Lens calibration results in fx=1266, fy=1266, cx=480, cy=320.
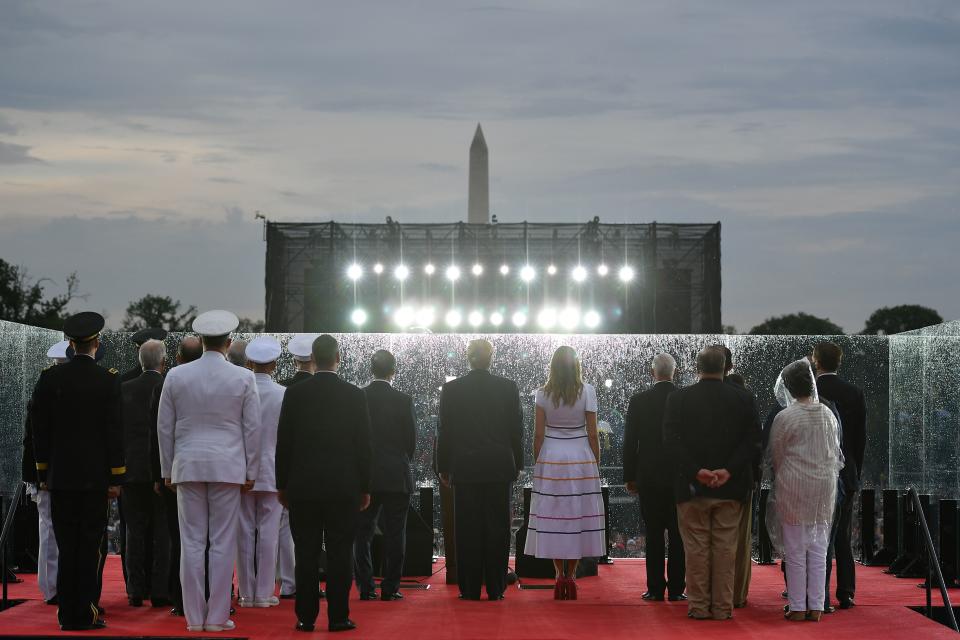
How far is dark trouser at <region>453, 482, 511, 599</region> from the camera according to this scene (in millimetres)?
8008

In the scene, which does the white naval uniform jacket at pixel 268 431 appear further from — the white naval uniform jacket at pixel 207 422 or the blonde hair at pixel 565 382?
the blonde hair at pixel 565 382

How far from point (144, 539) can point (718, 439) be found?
3.52 meters

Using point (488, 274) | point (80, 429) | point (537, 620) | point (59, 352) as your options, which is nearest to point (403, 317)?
point (488, 274)

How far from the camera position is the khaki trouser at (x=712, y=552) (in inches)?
287

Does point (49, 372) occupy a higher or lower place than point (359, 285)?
lower

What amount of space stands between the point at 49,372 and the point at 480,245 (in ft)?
83.1

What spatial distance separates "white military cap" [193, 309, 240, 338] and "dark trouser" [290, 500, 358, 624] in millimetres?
1017

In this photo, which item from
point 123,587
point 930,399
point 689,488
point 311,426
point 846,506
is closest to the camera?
point 311,426

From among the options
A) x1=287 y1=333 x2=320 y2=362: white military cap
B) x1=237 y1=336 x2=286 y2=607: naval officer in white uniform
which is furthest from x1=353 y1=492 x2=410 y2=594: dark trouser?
x1=287 y1=333 x2=320 y2=362: white military cap

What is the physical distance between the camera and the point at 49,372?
705 centimetres

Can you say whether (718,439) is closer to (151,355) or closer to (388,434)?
(388,434)

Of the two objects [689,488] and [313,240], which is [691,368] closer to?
[689,488]

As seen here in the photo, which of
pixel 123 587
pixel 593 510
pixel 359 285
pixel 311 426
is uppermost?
pixel 359 285

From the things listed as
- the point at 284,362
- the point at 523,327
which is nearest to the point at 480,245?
the point at 523,327
